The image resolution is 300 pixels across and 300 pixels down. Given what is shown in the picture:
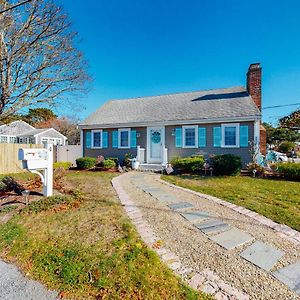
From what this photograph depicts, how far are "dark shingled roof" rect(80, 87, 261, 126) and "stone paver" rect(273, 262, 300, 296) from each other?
988 cm

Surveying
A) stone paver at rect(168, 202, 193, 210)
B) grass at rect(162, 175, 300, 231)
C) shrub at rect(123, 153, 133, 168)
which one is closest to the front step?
shrub at rect(123, 153, 133, 168)

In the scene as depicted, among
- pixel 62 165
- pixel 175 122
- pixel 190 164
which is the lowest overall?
pixel 62 165

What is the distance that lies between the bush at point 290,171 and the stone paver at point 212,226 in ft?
21.6

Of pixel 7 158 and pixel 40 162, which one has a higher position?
pixel 40 162

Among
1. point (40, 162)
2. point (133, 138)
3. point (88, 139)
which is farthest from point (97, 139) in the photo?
point (40, 162)

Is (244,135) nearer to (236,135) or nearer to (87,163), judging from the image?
(236,135)

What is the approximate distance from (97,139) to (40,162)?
9999 mm

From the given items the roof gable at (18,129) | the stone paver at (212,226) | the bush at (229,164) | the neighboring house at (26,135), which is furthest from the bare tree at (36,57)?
the roof gable at (18,129)

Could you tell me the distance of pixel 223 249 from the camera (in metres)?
2.96

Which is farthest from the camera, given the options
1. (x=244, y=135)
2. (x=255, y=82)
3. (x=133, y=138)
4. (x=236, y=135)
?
(x=133, y=138)

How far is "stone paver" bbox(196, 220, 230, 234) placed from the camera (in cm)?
359

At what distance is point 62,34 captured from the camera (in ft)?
28.2

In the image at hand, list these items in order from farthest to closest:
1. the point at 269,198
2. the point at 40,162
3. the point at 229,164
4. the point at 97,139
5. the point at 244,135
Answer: the point at 97,139 < the point at 244,135 < the point at 229,164 < the point at 269,198 < the point at 40,162

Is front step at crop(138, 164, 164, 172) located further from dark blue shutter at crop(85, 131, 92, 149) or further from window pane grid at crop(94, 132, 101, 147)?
dark blue shutter at crop(85, 131, 92, 149)
